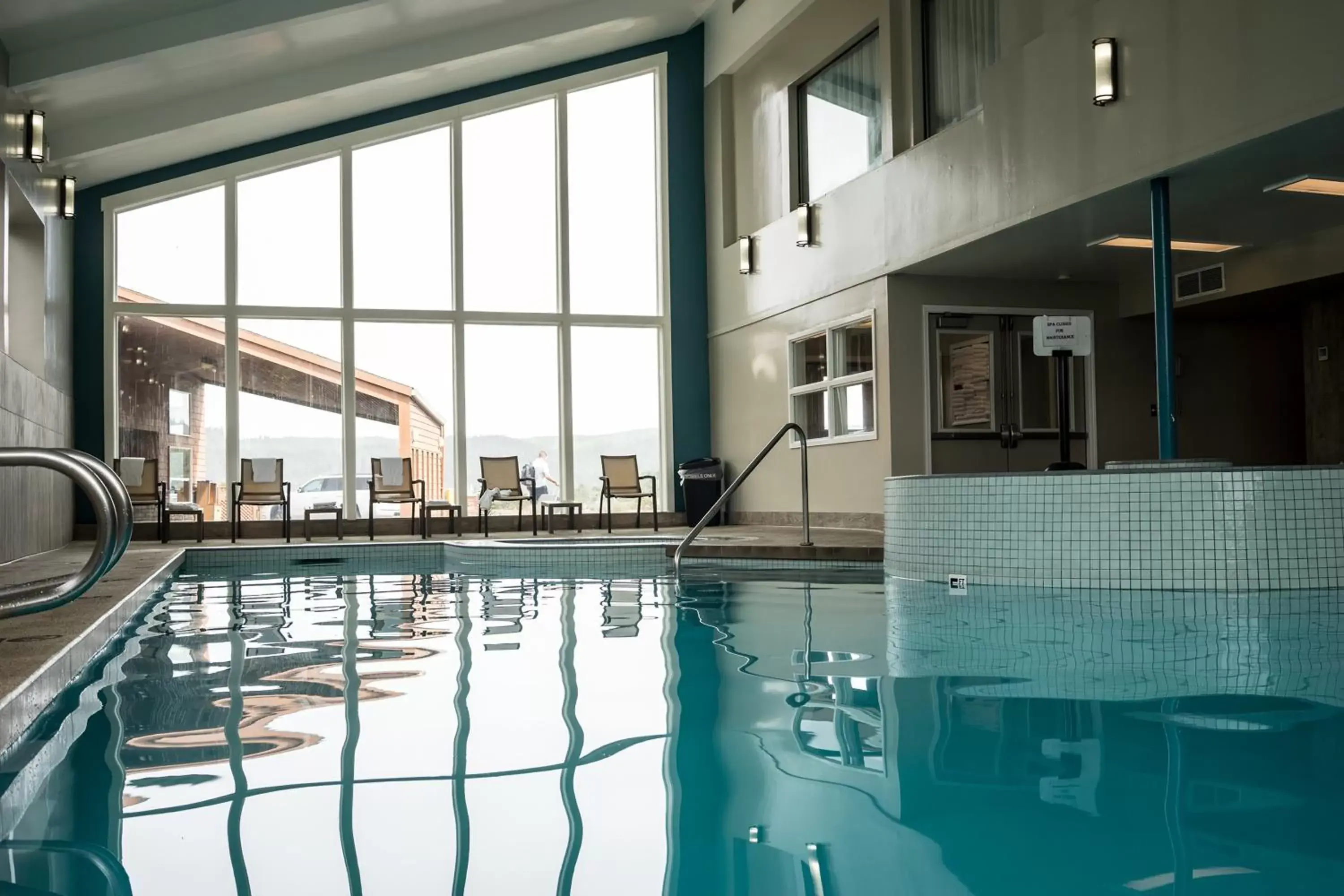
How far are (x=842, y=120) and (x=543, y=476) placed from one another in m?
4.74

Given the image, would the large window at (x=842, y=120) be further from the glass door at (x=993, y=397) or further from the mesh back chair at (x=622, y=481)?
the mesh back chair at (x=622, y=481)

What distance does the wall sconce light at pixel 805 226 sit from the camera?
32.0ft

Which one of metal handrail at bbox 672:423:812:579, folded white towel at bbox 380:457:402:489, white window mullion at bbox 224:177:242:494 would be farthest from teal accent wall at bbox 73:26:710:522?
metal handrail at bbox 672:423:812:579

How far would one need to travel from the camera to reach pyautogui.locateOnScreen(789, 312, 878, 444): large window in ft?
30.3

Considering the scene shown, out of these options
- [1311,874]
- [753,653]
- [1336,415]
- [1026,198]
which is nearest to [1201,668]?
[753,653]

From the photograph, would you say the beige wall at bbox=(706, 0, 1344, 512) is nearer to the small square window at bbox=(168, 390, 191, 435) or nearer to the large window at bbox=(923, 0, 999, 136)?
the large window at bbox=(923, 0, 999, 136)

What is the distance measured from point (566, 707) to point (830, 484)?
7142 millimetres

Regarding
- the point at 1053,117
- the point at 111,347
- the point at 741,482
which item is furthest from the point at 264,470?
the point at 1053,117

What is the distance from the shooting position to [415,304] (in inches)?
460

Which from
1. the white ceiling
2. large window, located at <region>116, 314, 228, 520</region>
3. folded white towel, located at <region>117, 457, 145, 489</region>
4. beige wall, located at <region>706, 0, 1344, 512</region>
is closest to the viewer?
beige wall, located at <region>706, 0, 1344, 512</region>

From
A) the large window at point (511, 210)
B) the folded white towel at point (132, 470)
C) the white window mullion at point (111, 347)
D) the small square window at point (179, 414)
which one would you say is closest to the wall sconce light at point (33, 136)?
the folded white towel at point (132, 470)

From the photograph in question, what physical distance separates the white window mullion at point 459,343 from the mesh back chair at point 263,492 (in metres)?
1.79

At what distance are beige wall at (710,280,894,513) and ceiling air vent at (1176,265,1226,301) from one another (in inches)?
90.0

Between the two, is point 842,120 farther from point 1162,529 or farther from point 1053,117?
point 1162,529
